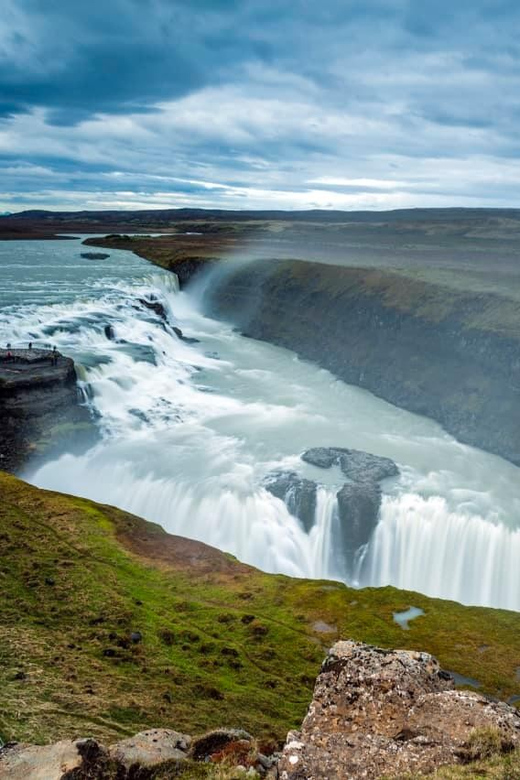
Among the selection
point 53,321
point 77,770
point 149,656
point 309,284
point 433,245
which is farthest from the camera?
point 433,245

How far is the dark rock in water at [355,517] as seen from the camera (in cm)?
3522

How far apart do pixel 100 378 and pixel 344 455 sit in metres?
22.2

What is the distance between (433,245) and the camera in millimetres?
136750

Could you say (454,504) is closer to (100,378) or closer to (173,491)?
(173,491)

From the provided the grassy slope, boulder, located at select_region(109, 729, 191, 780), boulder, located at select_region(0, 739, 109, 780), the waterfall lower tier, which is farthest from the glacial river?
boulder, located at select_region(0, 739, 109, 780)

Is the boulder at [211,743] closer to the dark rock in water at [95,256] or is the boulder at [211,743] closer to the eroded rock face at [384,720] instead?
the eroded rock face at [384,720]

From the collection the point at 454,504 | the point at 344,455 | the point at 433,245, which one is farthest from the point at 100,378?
the point at 433,245

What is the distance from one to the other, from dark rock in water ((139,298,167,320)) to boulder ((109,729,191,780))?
70.2m

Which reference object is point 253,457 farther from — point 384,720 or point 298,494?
point 384,720

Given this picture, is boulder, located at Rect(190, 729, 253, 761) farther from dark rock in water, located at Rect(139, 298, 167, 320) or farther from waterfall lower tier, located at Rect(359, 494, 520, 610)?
dark rock in water, located at Rect(139, 298, 167, 320)

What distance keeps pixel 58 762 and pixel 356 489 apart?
1122 inches

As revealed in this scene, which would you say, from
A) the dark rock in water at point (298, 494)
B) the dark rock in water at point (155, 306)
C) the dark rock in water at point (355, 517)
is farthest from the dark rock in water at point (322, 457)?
the dark rock in water at point (155, 306)

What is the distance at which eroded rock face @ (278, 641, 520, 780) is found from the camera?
9.86 m

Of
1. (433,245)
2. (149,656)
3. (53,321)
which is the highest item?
(433,245)
